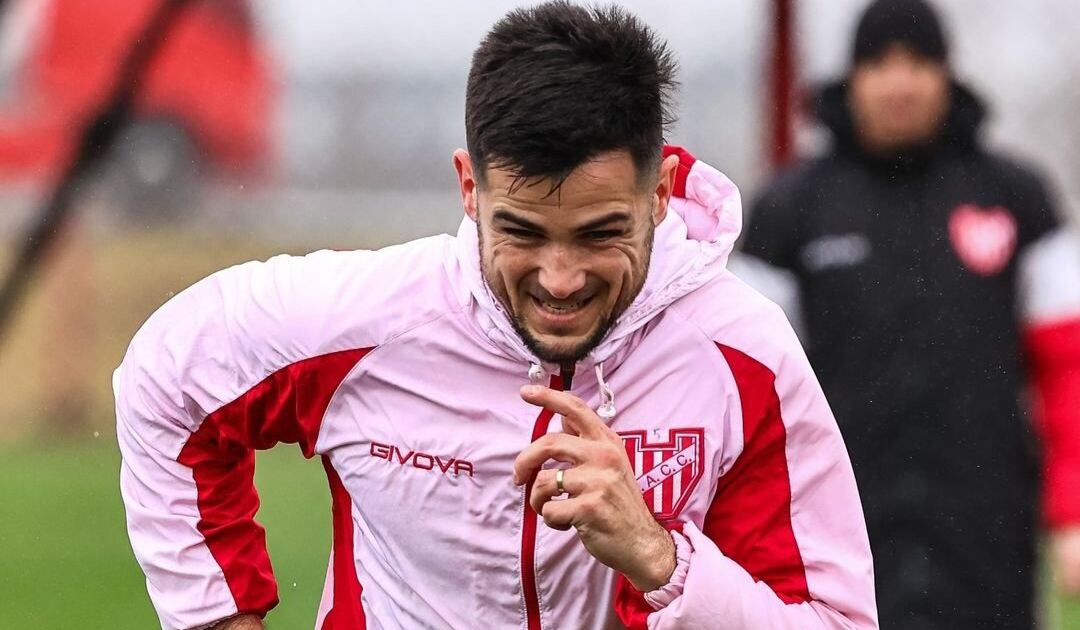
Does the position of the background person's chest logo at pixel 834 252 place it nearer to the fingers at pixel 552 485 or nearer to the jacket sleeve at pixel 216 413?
the jacket sleeve at pixel 216 413

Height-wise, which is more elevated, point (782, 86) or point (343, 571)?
point (782, 86)

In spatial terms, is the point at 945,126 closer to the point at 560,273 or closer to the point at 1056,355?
the point at 1056,355

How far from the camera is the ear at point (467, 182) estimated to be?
1.90 meters

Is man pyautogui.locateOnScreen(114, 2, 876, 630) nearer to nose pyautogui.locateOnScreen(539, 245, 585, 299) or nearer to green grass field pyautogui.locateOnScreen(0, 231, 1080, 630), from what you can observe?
nose pyautogui.locateOnScreen(539, 245, 585, 299)

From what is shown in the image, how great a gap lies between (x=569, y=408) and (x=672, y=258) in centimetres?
29

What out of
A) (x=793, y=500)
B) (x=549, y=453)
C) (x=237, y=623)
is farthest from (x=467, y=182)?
(x=237, y=623)

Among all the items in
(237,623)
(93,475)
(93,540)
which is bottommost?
(93,540)

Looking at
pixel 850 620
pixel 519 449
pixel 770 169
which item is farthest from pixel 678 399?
pixel 770 169

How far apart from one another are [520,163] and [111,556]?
392 centimetres

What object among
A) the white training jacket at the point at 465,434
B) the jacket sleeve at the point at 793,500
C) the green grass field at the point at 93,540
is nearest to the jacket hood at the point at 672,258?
the white training jacket at the point at 465,434

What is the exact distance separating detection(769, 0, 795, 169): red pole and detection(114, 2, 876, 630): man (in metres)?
1.91

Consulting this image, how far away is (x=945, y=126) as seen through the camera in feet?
10.0

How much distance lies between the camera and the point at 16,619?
4.83 meters

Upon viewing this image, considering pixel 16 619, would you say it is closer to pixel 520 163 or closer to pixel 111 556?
pixel 111 556
